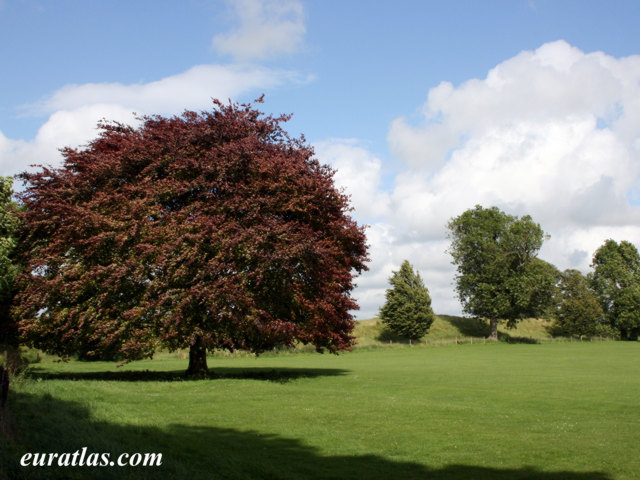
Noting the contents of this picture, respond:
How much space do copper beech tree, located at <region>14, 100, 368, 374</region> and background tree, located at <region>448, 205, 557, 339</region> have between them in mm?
68041

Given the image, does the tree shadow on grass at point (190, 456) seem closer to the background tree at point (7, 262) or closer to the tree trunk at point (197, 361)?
the background tree at point (7, 262)

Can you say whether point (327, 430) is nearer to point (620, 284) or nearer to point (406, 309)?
point (406, 309)

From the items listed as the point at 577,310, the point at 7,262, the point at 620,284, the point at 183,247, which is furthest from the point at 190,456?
the point at 620,284

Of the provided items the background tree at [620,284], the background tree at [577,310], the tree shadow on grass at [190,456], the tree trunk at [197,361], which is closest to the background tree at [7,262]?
the tree trunk at [197,361]

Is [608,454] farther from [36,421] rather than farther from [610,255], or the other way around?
[610,255]

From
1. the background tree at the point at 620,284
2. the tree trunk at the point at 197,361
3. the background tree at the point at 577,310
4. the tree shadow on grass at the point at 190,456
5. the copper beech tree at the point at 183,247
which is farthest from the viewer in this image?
the background tree at the point at 620,284

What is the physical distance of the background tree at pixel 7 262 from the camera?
2805 cm

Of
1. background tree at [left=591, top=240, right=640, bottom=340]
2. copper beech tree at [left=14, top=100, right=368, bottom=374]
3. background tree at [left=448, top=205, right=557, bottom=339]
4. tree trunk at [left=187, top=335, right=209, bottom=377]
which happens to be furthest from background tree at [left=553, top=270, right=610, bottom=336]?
tree trunk at [left=187, top=335, right=209, bottom=377]

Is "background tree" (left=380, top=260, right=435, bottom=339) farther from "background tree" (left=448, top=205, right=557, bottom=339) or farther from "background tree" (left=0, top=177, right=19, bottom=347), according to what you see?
"background tree" (left=0, top=177, right=19, bottom=347)

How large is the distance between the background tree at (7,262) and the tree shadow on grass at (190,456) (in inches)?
619

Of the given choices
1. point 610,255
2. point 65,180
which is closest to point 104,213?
point 65,180

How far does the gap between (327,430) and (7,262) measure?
20.5 m

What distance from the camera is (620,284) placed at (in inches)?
4375

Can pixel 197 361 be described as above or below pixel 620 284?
below
